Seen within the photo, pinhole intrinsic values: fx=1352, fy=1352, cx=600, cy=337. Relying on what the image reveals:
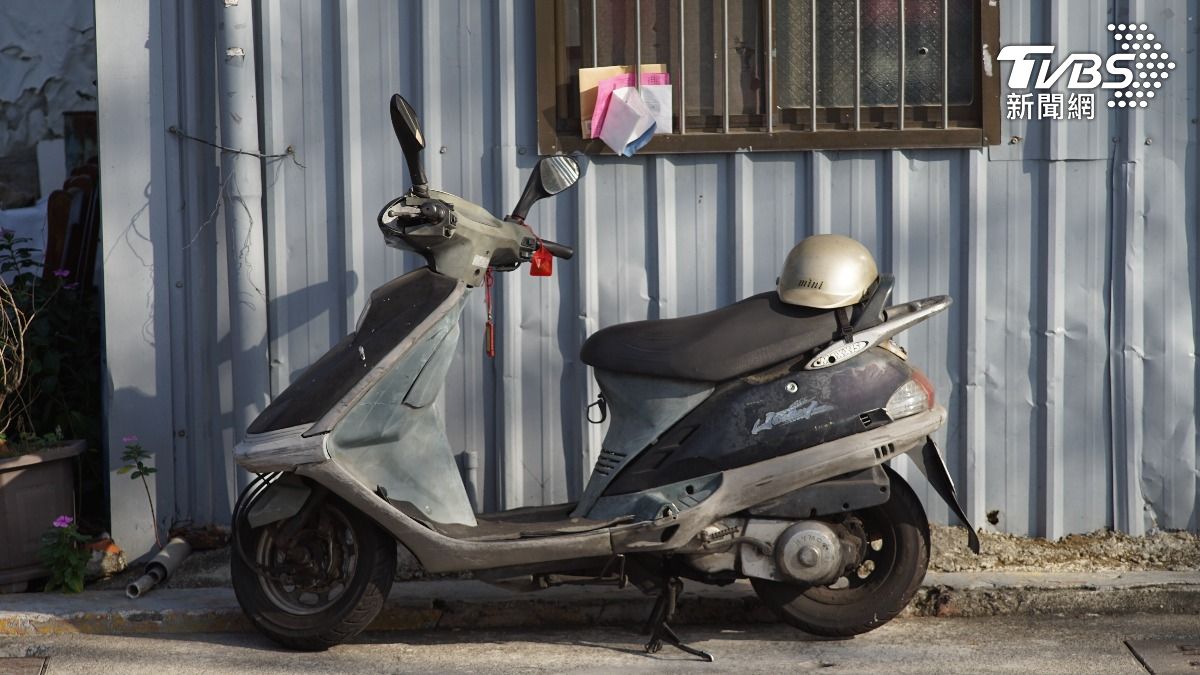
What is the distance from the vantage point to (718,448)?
4.67 meters

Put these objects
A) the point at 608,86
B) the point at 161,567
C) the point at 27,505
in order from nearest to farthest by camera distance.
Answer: the point at 161,567, the point at 27,505, the point at 608,86

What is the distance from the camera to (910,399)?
4672 millimetres

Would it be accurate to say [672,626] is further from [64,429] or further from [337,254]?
[64,429]

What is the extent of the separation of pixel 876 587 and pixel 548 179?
1.88 meters

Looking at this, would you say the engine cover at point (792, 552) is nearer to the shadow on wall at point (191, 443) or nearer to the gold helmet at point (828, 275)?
the gold helmet at point (828, 275)

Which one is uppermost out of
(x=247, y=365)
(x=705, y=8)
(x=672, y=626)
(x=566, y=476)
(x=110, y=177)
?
(x=705, y=8)

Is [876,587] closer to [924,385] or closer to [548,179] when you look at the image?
[924,385]

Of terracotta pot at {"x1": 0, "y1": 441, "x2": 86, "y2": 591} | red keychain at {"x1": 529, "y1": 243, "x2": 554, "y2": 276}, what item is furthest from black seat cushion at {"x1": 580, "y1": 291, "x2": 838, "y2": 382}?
terracotta pot at {"x1": 0, "y1": 441, "x2": 86, "y2": 591}

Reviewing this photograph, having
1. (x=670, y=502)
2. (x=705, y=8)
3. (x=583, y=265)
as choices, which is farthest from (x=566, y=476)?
(x=705, y=8)

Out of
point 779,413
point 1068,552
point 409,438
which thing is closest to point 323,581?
point 409,438

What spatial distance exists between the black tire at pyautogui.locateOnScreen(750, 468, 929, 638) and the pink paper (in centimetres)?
199

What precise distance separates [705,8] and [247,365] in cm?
251

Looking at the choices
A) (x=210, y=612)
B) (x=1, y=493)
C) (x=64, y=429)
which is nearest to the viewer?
(x=210, y=612)

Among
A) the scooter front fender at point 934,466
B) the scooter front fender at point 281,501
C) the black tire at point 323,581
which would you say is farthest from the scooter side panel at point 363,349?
the scooter front fender at point 934,466
